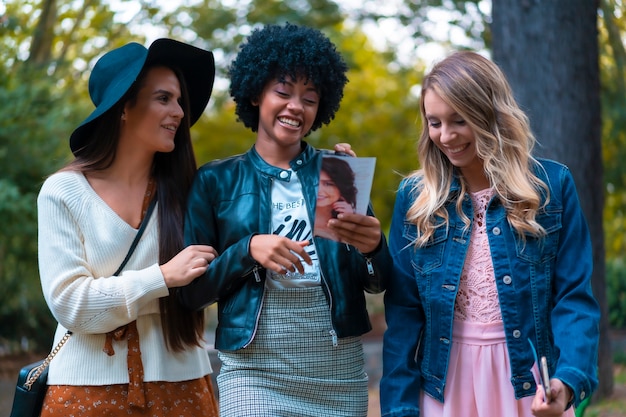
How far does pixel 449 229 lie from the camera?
3.54 meters

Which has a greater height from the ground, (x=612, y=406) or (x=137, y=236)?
(x=137, y=236)

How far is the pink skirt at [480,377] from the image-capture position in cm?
337

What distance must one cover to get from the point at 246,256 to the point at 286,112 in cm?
66

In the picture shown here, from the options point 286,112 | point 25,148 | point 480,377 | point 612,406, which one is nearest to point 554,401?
point 480,377

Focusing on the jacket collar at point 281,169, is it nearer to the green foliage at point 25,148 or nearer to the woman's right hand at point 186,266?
the woman's right hand at point 186,266

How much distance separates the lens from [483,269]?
346cm

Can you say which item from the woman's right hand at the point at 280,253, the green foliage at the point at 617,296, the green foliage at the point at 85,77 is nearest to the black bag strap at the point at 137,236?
the woman's right hand at the point at 280,253

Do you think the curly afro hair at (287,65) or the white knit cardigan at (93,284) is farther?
the curly afro hair at (287,65)

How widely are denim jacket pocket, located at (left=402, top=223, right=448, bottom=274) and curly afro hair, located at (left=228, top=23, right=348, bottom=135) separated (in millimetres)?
769

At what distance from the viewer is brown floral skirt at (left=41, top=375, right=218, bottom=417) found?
11.9ft

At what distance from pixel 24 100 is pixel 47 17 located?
265 cm

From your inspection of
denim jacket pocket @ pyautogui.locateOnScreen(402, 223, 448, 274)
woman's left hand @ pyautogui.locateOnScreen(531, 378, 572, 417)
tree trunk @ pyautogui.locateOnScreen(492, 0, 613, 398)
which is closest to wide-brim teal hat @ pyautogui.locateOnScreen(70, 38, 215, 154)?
denim jacket pocket @ pyautogui.locateOnScreen(402, 223, 448, 274)

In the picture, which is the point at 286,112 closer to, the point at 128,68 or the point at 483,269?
the point at 128,68

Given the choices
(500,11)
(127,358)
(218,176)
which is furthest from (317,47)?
(500,11)
